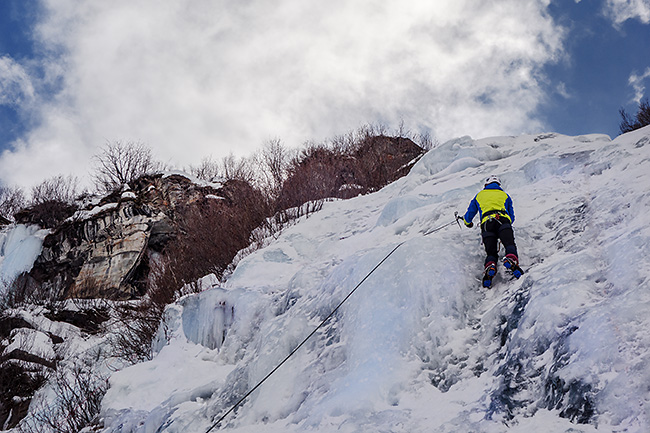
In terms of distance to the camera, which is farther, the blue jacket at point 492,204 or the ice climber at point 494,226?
the blue jacket at point 492,204

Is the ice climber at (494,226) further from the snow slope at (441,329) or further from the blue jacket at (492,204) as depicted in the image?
the snow slope at (441,329)

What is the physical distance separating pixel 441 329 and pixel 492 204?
1473mm

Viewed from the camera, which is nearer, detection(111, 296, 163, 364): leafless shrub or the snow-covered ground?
the snow-covered ground

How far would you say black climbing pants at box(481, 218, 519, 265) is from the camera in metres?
4.07

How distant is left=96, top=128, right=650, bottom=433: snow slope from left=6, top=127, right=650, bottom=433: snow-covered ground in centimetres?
1

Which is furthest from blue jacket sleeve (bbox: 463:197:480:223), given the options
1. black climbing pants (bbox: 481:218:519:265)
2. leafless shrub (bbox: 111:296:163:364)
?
leafless shrub (bbox: 111:296:163:364)

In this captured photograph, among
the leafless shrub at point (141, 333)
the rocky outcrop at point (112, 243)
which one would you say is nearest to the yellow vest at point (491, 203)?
the leafless shrub at point (141, 333)

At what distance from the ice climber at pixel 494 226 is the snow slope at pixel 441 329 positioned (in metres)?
0.14

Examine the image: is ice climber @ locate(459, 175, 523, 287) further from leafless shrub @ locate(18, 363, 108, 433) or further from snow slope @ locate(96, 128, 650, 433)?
leafless shrub @ locate(18, 363, 108, 433)

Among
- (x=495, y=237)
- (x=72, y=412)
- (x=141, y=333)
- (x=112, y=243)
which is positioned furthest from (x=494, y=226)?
(x=112, y=243)

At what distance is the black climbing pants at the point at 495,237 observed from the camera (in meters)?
4.07

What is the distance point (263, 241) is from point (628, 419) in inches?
276

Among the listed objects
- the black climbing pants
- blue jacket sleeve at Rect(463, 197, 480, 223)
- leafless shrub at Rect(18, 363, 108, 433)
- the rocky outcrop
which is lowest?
leafless shrub at Rect(18, 363, 108, 433)

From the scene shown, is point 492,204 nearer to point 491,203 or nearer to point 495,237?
point 491,203
